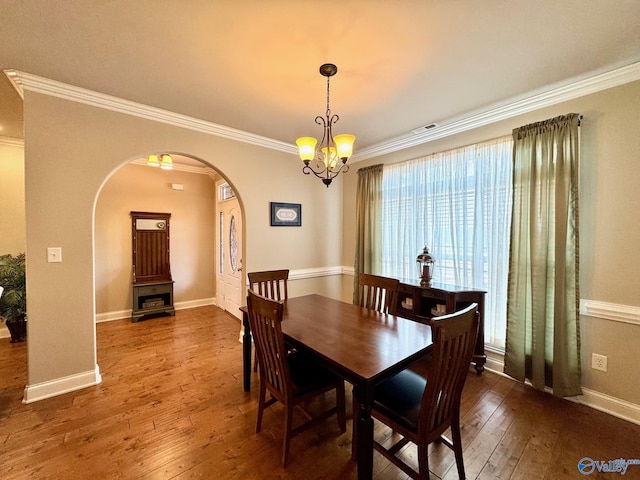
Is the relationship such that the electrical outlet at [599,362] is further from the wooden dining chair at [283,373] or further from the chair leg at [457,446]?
the wooden dining chair at [283,373]

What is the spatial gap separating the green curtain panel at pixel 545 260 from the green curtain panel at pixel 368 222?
63.0 inches

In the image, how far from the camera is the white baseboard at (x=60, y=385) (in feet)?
7.20

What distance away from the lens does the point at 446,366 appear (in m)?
1.27

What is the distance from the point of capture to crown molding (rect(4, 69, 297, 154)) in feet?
7.00

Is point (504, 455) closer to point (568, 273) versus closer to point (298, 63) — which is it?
point (568, 273)

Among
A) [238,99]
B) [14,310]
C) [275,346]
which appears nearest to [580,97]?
[238,99]

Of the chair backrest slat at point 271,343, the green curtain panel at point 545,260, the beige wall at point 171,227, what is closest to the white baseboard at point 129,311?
the beige wall at point 171,227

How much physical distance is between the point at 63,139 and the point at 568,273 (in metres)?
4.49

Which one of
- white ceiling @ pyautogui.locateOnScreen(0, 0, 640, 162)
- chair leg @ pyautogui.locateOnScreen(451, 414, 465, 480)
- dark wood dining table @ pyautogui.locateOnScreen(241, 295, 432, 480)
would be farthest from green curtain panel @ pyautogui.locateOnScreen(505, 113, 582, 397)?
chair leg @ pyautogui.locateOnScreen(451, 414, 465, 480)

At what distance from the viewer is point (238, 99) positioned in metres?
2.48

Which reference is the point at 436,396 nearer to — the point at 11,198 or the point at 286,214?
the point at 286,214

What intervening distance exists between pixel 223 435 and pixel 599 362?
298 cm

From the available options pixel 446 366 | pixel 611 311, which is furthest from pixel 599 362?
pixel 446 366

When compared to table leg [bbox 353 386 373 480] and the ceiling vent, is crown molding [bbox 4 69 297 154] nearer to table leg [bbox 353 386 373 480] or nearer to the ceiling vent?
the ceiling vent
